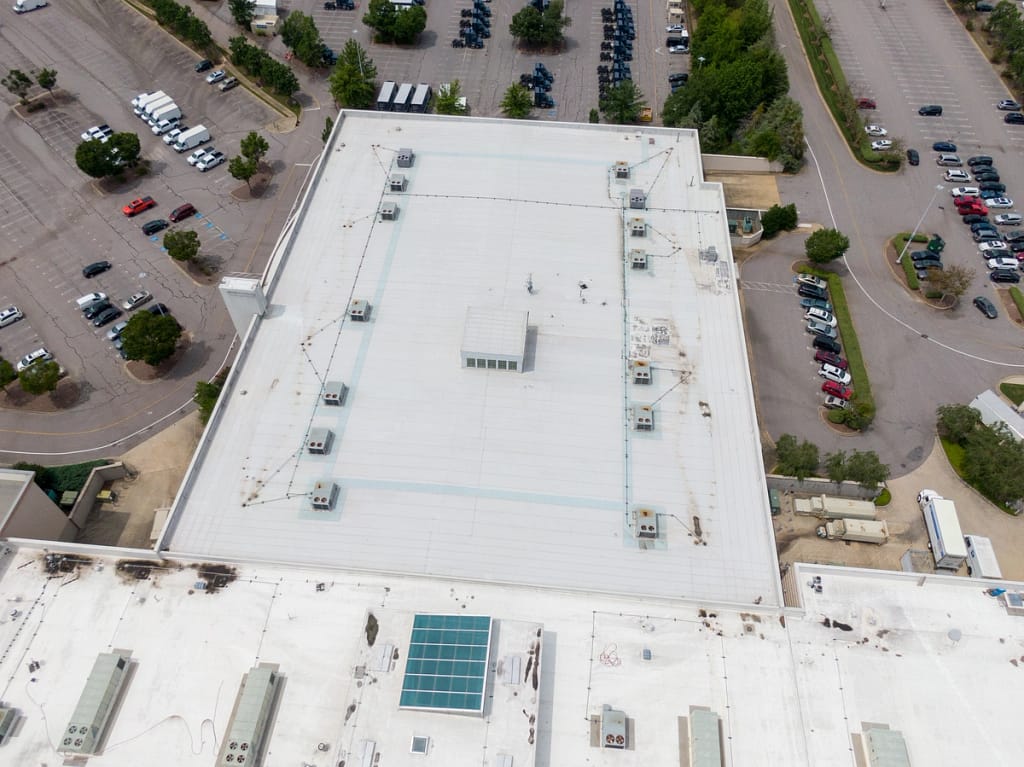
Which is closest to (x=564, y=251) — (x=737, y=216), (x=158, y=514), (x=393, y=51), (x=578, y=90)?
(x=737, y=216)

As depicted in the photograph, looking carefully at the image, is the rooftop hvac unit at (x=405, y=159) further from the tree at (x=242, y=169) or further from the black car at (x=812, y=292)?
the black car at (x=812, y=292)

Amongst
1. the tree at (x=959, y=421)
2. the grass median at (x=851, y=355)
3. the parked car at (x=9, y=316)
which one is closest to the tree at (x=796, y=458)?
the grass median at (x=851, y=355)

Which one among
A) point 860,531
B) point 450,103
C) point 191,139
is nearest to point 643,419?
point 860,531

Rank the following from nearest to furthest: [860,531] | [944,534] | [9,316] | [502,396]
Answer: [502,396], [944,534], [860,531], [9,316]

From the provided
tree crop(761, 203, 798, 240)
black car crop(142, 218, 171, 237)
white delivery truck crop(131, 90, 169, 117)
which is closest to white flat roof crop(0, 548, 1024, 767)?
black car crop(142, 218, 171, 237)

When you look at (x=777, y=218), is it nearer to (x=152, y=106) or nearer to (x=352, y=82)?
(x=352, y=82)

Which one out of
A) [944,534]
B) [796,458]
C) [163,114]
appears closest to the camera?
[944,534]

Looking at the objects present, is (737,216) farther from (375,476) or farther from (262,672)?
(262,672)
